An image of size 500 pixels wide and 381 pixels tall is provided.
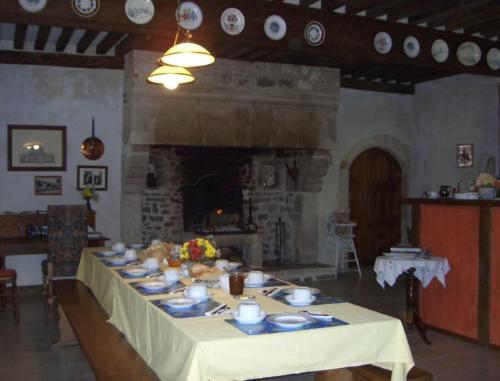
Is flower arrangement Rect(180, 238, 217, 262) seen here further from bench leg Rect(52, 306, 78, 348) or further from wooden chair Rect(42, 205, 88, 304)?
wooden chair Rect(42, 205, 88, 304)

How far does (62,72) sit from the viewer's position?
793 cm

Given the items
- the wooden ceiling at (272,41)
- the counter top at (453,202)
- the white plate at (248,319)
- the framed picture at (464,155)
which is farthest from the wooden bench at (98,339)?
the framed picture at (464,155)

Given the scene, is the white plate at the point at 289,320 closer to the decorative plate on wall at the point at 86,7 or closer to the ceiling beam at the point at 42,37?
the decorative plate on wall at the point at 86,7

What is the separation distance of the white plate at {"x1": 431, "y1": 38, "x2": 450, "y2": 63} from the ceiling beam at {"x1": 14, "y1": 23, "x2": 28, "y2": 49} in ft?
15.4

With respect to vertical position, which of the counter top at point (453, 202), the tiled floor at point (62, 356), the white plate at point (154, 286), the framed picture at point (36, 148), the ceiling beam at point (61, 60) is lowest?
the tiled floor at point (62, 356)

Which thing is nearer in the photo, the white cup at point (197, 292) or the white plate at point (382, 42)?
the white cup at point (197, 292)

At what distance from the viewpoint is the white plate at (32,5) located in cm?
477

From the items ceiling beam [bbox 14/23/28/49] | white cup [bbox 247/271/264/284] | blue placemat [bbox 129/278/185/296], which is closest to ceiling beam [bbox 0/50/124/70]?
ceiling beam [bbox 14/23/28/49]

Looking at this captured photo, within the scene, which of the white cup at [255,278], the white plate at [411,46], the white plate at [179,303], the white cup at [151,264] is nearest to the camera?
the white plate at [179,303]

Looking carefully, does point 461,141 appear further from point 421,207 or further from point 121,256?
point 121,256

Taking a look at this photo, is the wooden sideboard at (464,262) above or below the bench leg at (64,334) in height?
above

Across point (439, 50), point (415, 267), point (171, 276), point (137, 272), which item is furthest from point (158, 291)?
point (439, 50)

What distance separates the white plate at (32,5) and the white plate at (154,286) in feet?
8.31

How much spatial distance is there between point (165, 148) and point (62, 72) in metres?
1.76
